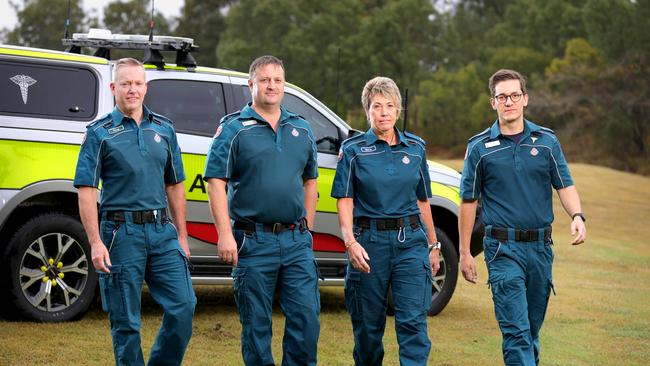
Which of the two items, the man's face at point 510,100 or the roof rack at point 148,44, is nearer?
the man's face at point 510,100

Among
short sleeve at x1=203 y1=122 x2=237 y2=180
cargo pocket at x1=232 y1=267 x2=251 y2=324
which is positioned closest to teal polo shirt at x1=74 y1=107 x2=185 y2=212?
short sleeve at x1=203 y1=122 x2=237 y2=180

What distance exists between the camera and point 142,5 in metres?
65.5

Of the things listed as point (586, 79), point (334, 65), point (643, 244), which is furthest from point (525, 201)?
point (334, 65)

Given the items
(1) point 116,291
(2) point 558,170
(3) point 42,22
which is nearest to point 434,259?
(2) point 558,170

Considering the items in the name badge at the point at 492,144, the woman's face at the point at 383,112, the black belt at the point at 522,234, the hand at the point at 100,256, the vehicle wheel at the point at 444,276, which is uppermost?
the woman's face at the point at 383,112

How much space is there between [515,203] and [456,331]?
120 inches

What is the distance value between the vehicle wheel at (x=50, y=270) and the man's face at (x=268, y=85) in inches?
108

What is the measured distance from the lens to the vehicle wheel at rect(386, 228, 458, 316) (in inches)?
372

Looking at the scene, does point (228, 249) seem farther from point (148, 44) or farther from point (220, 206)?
point (148, 44)

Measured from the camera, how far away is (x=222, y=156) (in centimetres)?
593

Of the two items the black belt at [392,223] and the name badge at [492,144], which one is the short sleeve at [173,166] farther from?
the name badge at [492,144]

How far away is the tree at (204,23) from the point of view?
71812 mm

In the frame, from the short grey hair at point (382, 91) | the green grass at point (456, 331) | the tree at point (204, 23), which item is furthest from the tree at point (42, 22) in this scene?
the short grey hair at point (382, 91)

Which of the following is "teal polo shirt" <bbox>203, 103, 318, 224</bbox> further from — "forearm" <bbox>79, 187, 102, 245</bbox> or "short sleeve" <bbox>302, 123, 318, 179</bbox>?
"forearm" <bbox>79, 187, 102, 245</bbox>
